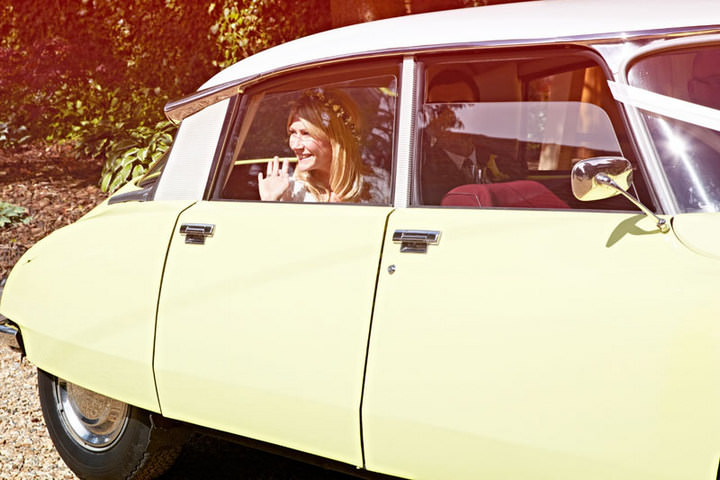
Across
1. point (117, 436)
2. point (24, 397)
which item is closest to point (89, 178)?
point (24, 397)

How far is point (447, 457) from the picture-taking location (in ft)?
8.00

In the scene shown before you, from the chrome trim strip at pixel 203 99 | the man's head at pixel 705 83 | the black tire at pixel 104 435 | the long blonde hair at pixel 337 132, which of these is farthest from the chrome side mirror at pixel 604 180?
the black tire at pixel 104 435

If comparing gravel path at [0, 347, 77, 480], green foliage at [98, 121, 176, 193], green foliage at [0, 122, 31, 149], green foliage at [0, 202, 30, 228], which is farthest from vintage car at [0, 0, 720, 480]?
green foliage at [0, 122, 31, 149]

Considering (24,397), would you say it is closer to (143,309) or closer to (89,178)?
(143,309)

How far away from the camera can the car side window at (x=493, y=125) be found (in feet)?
8.80

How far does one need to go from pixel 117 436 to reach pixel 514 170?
6.71 ft

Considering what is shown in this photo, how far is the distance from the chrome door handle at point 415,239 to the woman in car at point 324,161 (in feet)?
1.04

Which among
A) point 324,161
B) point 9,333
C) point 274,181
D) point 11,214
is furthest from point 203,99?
point 11,214

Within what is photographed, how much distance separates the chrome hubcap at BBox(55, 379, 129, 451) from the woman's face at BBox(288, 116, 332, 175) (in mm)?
1293

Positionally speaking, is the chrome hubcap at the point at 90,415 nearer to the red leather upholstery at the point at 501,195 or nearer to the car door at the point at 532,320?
the car door at the point at 532,320

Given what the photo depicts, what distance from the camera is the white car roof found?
234 cm

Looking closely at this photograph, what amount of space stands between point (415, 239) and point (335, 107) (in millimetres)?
787

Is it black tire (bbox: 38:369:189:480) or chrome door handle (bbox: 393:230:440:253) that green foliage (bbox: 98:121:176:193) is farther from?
chrome door handle (bbox: 393:230:440:253)

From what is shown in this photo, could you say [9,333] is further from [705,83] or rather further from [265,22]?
[265,22]
